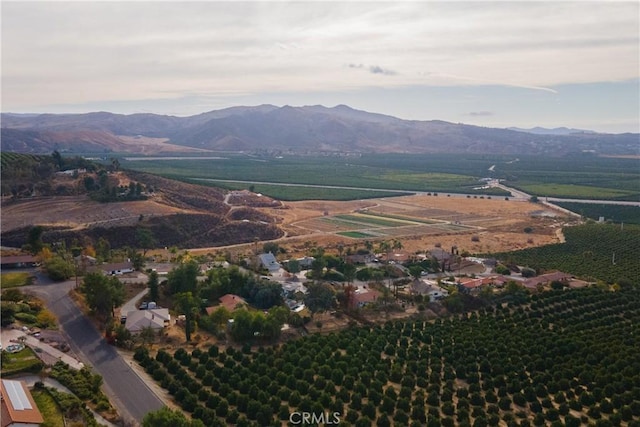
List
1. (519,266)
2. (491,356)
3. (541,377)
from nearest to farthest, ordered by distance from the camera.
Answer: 1. (541,377)
2. (491,356)
3. (519,266)

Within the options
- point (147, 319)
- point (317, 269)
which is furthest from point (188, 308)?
point (317, 269)

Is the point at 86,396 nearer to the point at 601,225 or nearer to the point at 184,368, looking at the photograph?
the point at 184,368

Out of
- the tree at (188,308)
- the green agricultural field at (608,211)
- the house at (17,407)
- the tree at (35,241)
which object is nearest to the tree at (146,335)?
the tree at (188,308)

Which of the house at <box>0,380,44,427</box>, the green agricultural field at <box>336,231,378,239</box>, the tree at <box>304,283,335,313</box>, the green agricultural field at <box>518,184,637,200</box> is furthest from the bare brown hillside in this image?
the green agricultural field at <box>518,184,637,200</box>

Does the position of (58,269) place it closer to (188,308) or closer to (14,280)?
(14,280)

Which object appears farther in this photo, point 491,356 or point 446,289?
point 446,289

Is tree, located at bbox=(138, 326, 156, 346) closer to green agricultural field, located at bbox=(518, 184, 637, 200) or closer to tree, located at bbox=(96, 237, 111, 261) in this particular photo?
tree, located at bbox=(96, 237, 111, 261)

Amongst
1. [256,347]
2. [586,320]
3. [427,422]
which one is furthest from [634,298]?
[256,347]
